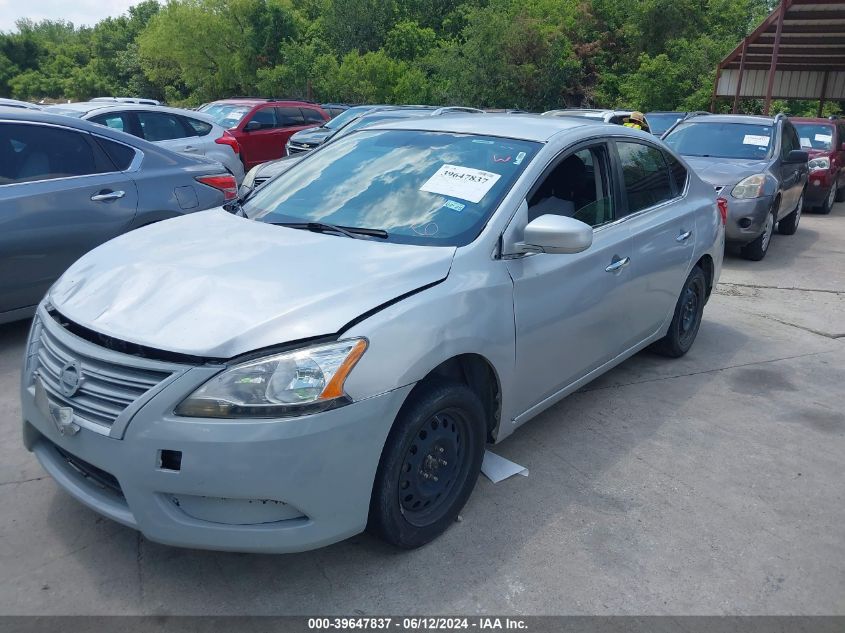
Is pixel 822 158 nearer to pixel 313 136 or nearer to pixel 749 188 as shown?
pixel 749 188

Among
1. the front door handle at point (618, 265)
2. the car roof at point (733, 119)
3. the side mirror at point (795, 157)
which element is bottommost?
the front door handle at point (618, 265)

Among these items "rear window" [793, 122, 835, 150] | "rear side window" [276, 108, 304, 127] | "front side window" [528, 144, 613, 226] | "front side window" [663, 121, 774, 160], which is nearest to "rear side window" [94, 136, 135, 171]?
"front side window" [528, 144, 613, 226]

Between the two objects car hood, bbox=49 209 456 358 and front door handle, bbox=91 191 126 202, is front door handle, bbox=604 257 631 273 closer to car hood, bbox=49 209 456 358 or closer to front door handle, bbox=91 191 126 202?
car hood, bbox=49 209 456 358

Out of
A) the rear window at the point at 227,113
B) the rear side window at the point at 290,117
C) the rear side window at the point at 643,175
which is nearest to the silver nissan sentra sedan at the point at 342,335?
the rear side window at the point at 643,175

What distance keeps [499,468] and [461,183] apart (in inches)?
57.3

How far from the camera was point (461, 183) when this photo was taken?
3.53 m

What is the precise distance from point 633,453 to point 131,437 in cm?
265

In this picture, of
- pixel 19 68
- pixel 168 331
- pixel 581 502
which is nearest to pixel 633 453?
pixel 581 502

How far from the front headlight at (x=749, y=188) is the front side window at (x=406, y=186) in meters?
5.75

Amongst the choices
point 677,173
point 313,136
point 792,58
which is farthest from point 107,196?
point 792,58

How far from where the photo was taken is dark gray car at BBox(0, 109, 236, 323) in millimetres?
4883

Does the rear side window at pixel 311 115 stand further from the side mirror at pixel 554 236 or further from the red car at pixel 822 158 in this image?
the side mirror at pixel 554 236

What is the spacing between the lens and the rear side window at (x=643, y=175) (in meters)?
4.39

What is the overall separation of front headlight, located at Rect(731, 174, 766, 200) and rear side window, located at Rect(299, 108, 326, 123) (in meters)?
9.66
